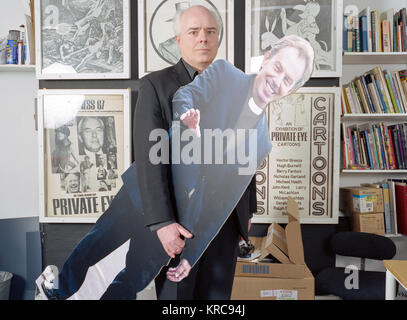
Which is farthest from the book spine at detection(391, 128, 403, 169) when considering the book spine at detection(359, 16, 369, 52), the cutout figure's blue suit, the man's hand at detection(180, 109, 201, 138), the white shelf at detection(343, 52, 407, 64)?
the man's hand at detection(180, 109, 201, 138)

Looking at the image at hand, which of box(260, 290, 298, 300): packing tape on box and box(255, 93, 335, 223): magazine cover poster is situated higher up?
box(255, 93, 335, 223): magazine cover poster

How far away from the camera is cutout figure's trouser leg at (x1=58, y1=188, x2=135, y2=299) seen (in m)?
1.74

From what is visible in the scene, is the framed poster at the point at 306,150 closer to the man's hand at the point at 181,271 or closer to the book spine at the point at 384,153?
the book spine at the point at 384,153

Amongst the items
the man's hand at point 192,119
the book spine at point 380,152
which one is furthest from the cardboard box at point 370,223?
the man's hand at point 192,119

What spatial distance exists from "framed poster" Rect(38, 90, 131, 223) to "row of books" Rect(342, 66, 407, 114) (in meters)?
1.52

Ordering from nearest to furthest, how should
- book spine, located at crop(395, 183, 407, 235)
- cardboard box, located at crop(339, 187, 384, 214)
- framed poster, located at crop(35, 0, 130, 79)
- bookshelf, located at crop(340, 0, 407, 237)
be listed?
framed poster, located at crop(35, 0, 130, 79), cardboard box, located at crop(339, 187, 384, 214), book spine, located at crop(395, 183, 407, 235), bookshelf, located at crop(340, 0, 407, 237)

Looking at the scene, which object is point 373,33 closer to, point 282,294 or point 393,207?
point 393,207

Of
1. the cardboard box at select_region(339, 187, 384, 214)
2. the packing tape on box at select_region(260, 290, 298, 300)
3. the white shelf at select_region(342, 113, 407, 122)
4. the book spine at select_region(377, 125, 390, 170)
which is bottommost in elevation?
the packing tape on box at select_region(260, 290, 298, 300)

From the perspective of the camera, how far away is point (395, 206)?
2084 millimetres

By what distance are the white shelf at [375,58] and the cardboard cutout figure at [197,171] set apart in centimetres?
52

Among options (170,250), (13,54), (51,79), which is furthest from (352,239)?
(13,54)

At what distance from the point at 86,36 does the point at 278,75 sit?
1163 mm

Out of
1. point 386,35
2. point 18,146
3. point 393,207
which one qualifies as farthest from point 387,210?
point 18,146

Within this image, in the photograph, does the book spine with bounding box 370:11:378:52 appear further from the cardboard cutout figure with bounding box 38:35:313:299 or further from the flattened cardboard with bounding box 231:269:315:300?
the flattened cardboard with bounding box 231:269:315:300
